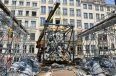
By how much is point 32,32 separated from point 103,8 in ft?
72.1

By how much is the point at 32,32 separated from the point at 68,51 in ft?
106

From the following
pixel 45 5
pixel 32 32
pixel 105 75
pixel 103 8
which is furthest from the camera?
pixel 103 8

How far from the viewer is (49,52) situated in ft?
71.6

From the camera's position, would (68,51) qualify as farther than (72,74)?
Yes

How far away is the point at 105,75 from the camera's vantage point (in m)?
15.2

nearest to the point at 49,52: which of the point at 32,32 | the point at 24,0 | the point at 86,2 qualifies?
the point at 32,32

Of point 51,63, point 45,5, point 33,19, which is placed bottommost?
point 51,63

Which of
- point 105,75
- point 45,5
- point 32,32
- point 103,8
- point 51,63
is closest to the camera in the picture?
point 105,75

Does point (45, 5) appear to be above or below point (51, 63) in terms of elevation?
above

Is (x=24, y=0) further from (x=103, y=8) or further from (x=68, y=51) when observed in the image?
(x=68, y=51)

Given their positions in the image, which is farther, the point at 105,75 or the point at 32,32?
the point at 32,32

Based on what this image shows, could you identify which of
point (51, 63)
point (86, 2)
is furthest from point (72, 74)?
point (86, 2)

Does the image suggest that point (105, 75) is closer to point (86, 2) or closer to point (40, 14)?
point (40, 14)

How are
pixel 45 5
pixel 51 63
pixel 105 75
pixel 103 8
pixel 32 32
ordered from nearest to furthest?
pixel 105 75
pixel 51 63
pixel 32 32
pixel 45 5
pixel 103 8
